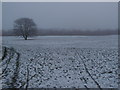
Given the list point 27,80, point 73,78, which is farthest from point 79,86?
point 27,80

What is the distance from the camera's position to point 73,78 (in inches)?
505

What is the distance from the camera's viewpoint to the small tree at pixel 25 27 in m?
74.6

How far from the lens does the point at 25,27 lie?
76.3 m

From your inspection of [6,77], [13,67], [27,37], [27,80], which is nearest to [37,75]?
[27,80]

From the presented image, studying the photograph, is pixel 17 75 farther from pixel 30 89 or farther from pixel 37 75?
pixel 30 89

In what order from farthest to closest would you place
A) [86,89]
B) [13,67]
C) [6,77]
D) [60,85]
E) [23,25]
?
1. [23,25]
2. [13,67]
3. [6,77]
4. [60,85]
5. [86,89]

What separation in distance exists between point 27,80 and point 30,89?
5.63 ft

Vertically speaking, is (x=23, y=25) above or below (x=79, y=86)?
above

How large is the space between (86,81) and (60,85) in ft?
5.82

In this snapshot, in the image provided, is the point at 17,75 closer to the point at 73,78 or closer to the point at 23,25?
the point at 73,78

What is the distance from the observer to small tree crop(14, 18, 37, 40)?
245 ft

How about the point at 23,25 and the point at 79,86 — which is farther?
the point at 23,25

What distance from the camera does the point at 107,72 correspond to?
14.0 m

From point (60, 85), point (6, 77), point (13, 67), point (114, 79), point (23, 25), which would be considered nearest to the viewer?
point (60, 85)
